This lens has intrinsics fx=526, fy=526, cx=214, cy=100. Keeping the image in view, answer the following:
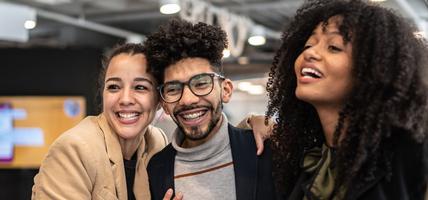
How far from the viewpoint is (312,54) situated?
154 cm

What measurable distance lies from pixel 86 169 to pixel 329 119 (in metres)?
0.87

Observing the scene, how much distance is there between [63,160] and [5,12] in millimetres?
4821

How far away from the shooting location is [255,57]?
8297 millimetres

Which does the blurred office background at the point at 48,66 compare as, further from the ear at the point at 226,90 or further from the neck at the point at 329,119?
the neck at the point at 329,119

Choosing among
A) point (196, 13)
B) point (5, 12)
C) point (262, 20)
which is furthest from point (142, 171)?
point (262, 20)

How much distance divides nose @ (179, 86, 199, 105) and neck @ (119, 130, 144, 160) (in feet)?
1.22

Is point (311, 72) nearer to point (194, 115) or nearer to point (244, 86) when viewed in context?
point (194, 115)

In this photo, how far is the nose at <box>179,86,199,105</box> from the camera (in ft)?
6.08

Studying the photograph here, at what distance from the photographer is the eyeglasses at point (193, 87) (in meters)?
1.89

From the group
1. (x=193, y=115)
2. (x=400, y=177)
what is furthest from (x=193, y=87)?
(x=400, y=177)

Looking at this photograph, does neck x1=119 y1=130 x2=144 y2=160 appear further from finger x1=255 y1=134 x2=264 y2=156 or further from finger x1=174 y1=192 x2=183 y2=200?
finger x1=255 y1=134 x2=264 y2=156

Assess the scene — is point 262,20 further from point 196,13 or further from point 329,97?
point 329,97

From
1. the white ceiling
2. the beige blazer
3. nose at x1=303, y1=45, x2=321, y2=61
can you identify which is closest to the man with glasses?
the beige blazer

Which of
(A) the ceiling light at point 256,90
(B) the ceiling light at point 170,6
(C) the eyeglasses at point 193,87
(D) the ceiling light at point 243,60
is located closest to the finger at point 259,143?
(C) the eyeglasses at point 193,87
